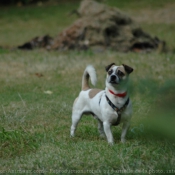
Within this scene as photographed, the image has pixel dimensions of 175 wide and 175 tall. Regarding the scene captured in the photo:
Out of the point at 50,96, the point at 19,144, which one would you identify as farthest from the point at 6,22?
the point at 19,144

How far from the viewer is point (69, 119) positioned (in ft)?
25.0

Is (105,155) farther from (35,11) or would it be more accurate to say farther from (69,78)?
(35,11)

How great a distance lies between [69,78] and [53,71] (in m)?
0.72

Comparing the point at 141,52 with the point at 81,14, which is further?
the point at 81,14

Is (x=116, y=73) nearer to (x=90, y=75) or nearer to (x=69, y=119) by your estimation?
(x=90, y=75)

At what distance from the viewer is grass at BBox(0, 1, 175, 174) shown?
283 centimetres

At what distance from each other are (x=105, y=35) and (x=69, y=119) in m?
7.02

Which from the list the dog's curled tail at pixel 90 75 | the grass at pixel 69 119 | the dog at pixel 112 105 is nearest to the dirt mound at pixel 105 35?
the grass at pixel 69 119

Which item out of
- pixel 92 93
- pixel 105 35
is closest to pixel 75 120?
pixel 92 93

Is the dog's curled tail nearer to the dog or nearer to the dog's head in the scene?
the dog

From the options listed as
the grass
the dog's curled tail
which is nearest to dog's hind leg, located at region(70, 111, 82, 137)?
the grass

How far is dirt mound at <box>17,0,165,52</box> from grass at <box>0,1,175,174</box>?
2.33 feet

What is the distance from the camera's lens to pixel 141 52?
13797 millimetres

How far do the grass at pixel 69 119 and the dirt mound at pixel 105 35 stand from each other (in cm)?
71
